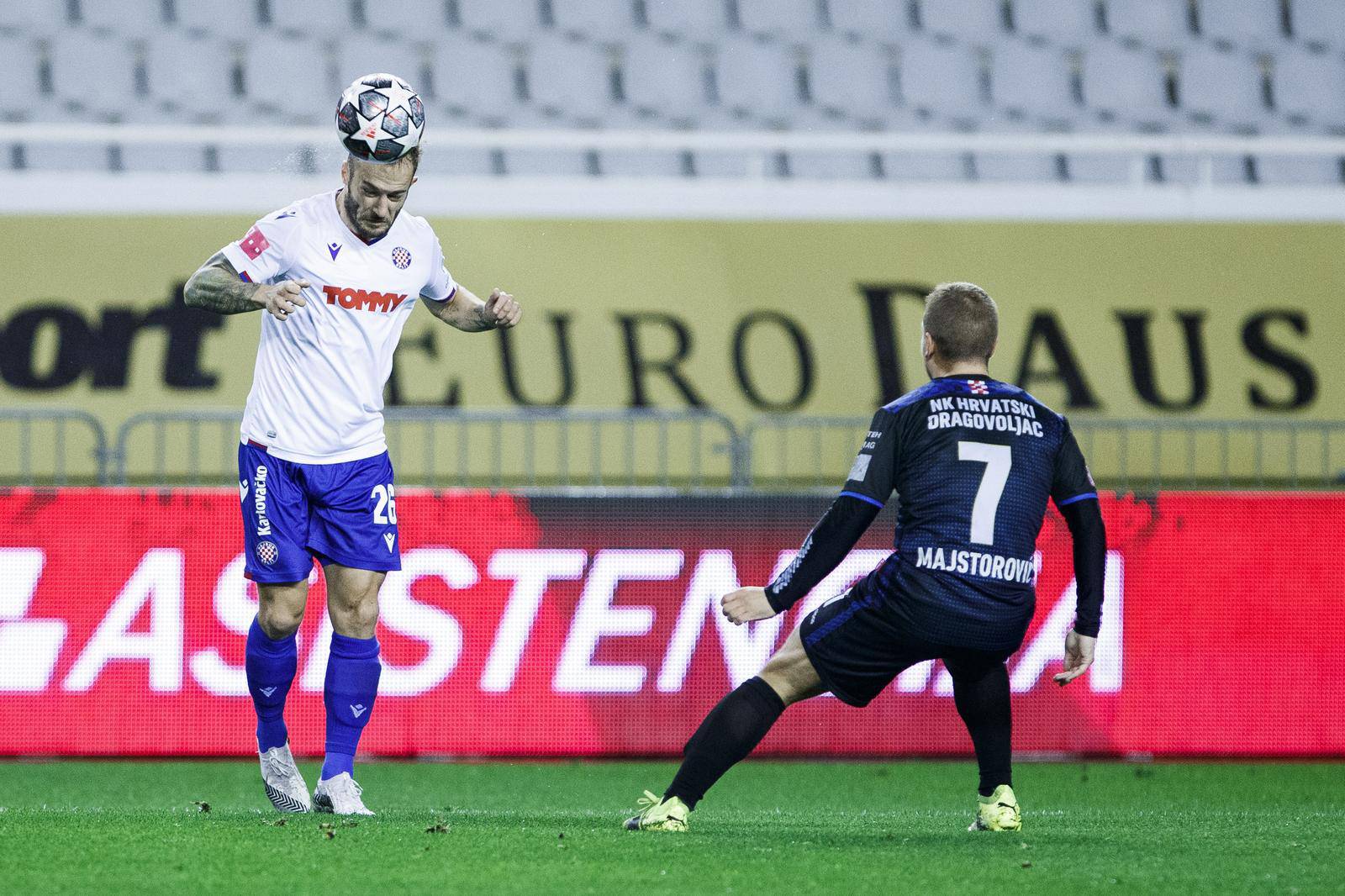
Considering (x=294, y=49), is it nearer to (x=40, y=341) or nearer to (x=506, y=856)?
(x=40, y=341)

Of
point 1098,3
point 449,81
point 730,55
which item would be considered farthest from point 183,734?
point 1098,3

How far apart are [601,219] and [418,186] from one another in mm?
1053

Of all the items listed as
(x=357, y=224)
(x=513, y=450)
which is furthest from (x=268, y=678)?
(x=513, y=450)

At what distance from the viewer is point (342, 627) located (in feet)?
17.7

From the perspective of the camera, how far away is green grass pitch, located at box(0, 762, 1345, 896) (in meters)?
3.99

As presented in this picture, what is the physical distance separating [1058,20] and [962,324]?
885 centimetres

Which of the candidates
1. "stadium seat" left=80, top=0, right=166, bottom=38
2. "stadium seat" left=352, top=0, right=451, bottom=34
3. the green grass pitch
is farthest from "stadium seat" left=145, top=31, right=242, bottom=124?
the green grass pitch

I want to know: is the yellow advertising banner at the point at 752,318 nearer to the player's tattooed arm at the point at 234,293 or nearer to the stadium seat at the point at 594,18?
the stadium seat at the point at 594,18

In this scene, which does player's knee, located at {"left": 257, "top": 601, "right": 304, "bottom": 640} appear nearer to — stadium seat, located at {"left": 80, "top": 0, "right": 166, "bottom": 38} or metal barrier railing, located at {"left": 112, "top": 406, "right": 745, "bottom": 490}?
metal barrier railing, located at {"left": 112, "top": 406, "right": 745, "bottom": 490}

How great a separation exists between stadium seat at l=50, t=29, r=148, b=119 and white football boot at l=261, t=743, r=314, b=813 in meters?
7.66

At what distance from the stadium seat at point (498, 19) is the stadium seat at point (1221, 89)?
459 centimetres

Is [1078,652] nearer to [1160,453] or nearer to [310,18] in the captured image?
[1160,453]

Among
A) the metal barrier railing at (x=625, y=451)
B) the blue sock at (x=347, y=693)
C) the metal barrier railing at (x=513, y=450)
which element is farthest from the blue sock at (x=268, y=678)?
the metal barrier railing at (x=513, y=450)

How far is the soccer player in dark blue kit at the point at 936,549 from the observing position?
15.4 feet
